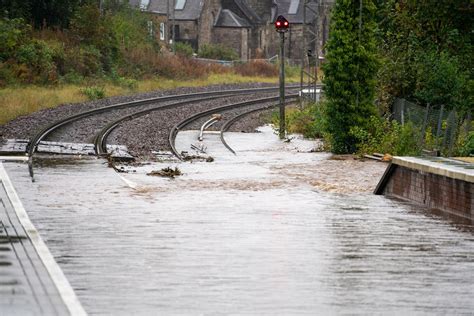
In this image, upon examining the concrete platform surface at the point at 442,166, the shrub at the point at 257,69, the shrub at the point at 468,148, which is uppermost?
the concrete platform surface at the point at 442,166

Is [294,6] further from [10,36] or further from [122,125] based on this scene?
[122,125]

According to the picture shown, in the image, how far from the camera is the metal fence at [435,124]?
961 inches

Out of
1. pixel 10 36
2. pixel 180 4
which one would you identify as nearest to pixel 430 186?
pixel 10 36

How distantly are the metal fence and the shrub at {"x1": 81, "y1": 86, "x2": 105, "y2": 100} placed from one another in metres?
17.8

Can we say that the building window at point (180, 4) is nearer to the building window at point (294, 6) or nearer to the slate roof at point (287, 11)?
the slate roof at point (287, 11)

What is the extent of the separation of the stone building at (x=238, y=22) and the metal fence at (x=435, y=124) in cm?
6161

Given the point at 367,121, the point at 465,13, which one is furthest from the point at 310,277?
the point at 465,13

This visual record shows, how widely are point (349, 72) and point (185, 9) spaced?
6981cm

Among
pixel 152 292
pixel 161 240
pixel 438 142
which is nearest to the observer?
pixel 152 292

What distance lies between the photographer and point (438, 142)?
25172mm

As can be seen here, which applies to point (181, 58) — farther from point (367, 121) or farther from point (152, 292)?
point (152, 292)

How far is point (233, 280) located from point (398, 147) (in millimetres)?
16000

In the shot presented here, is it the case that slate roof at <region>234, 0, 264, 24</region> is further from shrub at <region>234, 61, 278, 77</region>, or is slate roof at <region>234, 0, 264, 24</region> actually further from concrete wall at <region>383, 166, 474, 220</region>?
concrete wall at <region>383, 166, 474, 220</region>

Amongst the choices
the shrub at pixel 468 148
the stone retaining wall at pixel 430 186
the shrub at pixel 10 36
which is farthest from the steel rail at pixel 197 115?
the shrub at pixel 10 36
